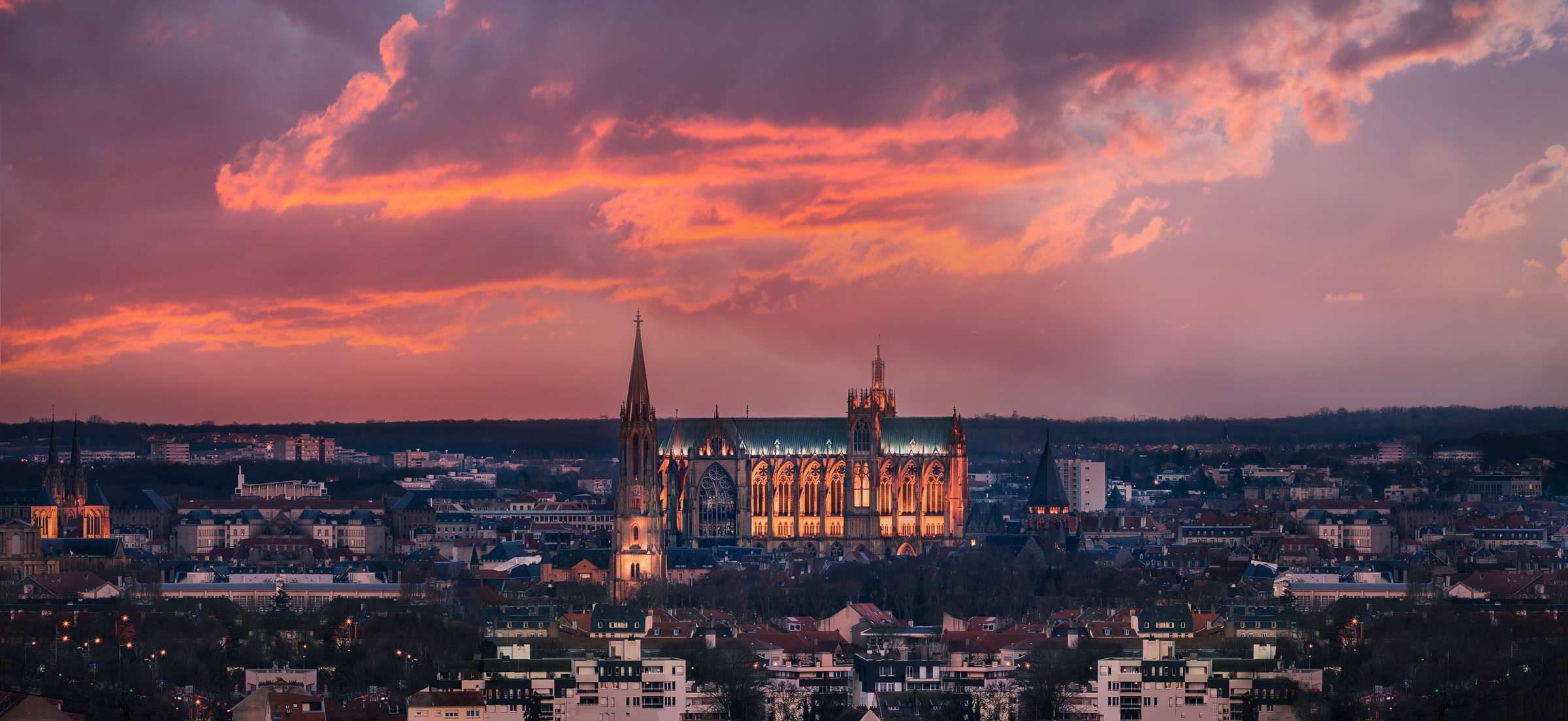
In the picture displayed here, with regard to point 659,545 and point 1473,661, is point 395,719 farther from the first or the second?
point 659,545

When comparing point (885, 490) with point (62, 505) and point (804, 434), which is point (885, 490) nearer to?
point (804, 434)

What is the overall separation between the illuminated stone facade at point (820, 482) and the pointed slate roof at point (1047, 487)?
1589 cm

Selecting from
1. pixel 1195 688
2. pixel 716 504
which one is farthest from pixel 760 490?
pixel 1195 688

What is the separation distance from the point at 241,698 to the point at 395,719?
23.5 ft

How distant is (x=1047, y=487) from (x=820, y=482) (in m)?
21.2

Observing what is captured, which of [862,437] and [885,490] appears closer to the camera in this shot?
[885,490]

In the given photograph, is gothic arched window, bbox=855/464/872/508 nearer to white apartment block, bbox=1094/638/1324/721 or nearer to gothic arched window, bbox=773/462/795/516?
gothic arched window, bbox=773/462/795/516

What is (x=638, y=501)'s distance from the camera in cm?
14362

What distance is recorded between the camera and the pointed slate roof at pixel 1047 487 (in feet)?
582

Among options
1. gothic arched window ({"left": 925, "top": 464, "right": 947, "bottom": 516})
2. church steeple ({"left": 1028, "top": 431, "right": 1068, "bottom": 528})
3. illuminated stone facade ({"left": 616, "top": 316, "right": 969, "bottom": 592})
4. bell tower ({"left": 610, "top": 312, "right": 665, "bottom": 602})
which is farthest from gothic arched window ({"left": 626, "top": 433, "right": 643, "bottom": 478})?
church steeple ({"left": 1028, "top": 431, "right": 1068, "bottom": 528})

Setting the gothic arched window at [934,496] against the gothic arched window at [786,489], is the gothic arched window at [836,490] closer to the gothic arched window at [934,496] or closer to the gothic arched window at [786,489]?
the gothic arched window at [786,489]

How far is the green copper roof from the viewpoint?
6314 inches

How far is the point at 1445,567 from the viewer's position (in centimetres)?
14988

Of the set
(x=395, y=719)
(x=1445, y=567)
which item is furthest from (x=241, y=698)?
(x=1445, y=567)
